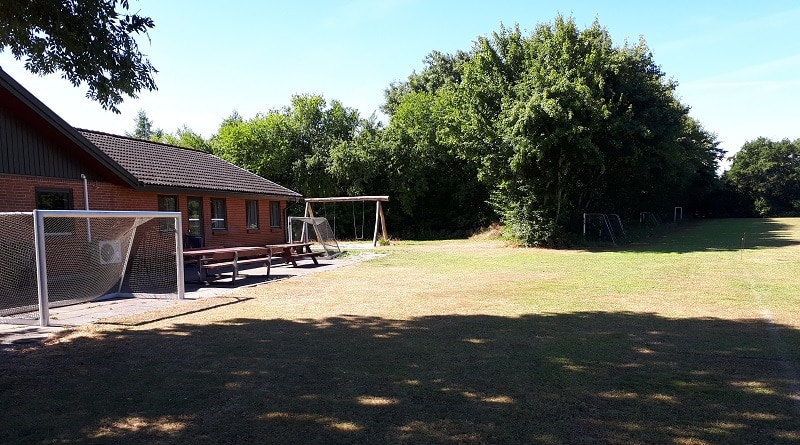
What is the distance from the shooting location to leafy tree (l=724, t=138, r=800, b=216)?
203ft

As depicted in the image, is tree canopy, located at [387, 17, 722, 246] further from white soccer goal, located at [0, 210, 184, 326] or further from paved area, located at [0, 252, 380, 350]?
white soccer goal, located at [0, 210, 184, 326]

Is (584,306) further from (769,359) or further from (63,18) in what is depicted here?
(63,18)

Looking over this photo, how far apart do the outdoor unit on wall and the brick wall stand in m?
2.53

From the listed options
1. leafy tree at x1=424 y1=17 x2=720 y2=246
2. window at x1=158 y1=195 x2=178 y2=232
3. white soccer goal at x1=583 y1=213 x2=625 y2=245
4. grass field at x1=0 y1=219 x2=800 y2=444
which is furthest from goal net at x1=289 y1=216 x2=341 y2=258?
white soccer goal at x1=583 y1=213 x2=625 y2=245

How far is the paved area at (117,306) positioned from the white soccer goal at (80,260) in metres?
0.25

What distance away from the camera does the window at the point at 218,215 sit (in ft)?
59.4

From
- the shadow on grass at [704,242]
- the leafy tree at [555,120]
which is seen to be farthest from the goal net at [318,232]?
the shadow on grass at [704,242]

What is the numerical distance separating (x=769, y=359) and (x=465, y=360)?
3260mm

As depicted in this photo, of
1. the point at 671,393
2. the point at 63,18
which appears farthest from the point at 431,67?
the point at 671,393

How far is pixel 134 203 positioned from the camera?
48.8 feet

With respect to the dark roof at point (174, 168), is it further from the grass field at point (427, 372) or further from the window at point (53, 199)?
the grass field at point (427, 372)

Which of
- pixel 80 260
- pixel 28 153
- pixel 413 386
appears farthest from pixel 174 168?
pixel 413 386

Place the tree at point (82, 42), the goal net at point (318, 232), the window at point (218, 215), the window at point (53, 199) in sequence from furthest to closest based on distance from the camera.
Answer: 1. the goal net at point (318, 232)
2. the window at point (218, 215)
3. the window at point (53, 199)
4. the tree at point (82, 42)

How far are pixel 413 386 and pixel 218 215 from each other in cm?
1533
